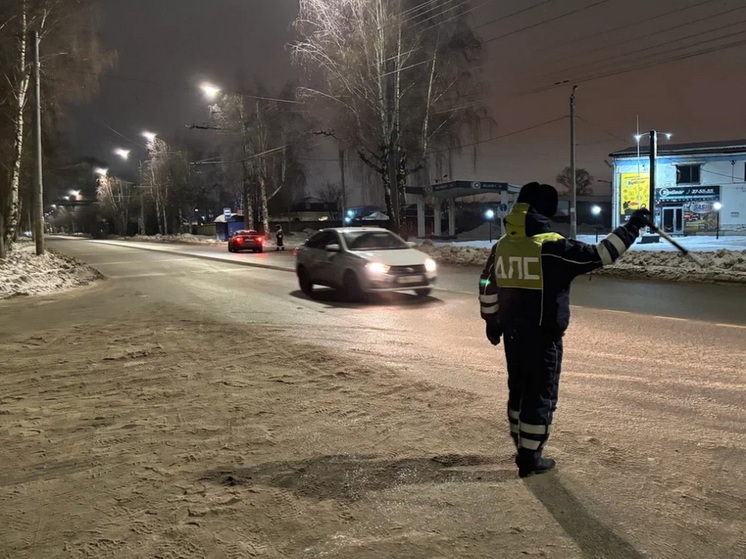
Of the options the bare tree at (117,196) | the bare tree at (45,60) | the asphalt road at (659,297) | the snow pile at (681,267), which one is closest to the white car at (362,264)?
the asphalt road at (659,297)

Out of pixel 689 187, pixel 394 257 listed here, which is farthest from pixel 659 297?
pixel 689 187

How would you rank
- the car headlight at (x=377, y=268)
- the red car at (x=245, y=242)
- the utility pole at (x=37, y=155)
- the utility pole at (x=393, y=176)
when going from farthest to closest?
1. the red car at (x=245, y=242)
2. the utility pole at (x=393, y=176)
3. the utility pole at (x=37, y=155)
4. the car headlight at (x=377, y=268)

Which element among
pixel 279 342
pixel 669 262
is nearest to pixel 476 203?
pixel 669 262

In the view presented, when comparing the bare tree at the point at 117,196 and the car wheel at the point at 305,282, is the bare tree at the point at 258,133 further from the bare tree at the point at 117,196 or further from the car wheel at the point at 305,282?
the bare tree at the point at 117,196

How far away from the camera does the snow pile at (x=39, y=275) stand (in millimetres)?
14156

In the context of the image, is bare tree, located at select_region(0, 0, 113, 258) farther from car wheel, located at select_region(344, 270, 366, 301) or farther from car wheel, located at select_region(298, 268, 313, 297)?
car wheel, located at select_region(344, 270, 366, 301)

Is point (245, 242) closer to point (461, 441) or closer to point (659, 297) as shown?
point (659, 297)

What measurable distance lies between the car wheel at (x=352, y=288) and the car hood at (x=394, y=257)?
459 millimetres

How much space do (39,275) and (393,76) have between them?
19.0m

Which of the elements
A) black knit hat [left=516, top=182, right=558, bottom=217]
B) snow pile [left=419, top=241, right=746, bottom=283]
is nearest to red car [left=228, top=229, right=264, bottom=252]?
snow pile [left=419, top=241, right=746, bottom=283]

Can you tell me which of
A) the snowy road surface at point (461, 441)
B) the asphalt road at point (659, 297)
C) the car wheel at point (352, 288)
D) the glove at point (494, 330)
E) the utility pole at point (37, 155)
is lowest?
the snowy road surface at point (461, 441)

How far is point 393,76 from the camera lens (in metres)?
28.4

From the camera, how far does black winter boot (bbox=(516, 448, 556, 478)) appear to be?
11.6 ft

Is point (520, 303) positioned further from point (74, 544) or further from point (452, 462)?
point (74, 544)
